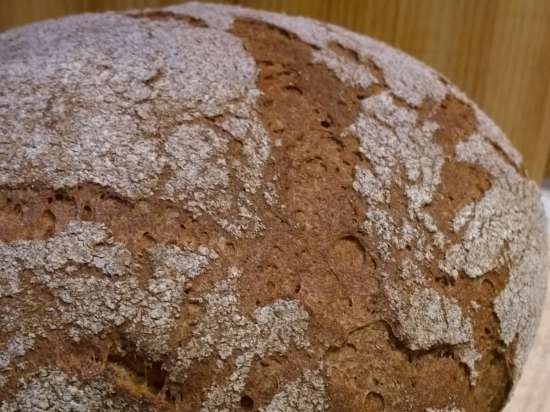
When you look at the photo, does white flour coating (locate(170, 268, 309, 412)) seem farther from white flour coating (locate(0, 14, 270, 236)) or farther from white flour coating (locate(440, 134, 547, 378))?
white flour coating (locate(440, 134, 547, 378))

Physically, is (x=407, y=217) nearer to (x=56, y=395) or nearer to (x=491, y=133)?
(x=491, y=133)

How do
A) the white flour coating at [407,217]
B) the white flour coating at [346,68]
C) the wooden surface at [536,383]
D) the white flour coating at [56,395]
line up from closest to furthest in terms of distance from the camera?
the white flour coating at [56,395]
the white flour coating at [407,217]
the white flour coating at [346,68]
the wooden surface at [536,383]

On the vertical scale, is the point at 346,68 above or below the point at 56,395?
above

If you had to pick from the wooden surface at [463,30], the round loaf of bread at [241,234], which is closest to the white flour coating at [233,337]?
the round loaf of bread at [241,234]

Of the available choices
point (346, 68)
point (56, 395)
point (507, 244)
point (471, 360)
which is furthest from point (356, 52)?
point (56, 395)

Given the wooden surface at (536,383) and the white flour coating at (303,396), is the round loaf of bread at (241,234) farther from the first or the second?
the wooden surface at (536,383)

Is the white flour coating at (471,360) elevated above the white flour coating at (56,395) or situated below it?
below
